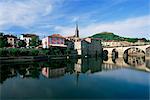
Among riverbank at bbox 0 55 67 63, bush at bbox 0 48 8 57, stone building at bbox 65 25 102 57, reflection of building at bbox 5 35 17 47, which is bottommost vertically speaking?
riverbank at bbox 0 55 67 63

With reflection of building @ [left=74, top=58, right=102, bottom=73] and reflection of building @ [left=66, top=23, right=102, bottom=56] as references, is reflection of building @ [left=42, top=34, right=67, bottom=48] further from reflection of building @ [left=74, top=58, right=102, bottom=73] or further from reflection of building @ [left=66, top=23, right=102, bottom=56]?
reflection of building @ [left=74, top=58, right=102, bottom=73]

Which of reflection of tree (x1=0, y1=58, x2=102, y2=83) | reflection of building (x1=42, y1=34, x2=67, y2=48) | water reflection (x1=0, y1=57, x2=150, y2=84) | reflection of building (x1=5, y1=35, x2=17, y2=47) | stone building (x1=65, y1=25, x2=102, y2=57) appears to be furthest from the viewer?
reflection of building (x1=5, y1=35, x2=17, y2=47)

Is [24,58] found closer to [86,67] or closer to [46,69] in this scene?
[46,69]

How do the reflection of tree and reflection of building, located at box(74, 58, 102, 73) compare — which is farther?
reflection of building, located at box(74, 58, 102, 73)

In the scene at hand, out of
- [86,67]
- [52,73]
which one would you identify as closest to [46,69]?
[52,73]

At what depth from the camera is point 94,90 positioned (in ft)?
56.6

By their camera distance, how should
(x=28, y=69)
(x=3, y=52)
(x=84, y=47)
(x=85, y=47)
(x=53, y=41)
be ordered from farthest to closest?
(x=85, y=47) → (x=84, y=47) → (x=53, y=41) → (x=3, y=52) → (x=28, y=69)

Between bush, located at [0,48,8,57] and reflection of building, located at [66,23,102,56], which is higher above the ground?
reflection of building, located at [66,23,102,56]

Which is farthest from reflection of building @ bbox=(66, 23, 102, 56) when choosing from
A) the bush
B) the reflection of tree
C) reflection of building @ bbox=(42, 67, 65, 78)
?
reflection of building @ bbox=(42, 67, 65, 78)

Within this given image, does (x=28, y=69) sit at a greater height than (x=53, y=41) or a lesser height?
lesser

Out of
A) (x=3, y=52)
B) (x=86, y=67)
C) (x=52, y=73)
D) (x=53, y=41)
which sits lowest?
(x=52, y=73)

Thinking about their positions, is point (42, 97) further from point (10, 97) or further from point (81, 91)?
point (81, 91)

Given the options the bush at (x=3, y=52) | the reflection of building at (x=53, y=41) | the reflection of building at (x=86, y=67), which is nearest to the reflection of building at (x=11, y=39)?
the reflection of building at (x=53, y=41)

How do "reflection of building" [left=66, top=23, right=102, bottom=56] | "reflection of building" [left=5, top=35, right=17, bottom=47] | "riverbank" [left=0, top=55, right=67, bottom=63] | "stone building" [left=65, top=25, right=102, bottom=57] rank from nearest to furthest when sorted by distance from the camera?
1. "riverbank" [left=0, top=55, right=67, bottom=63]
2. "stone building" [left=65, top=25, right=102, bottom=57]
3. "reflection of building" [left=66, top=23, right=102, bottom=56]
4. "reflection of building" [left=5, top=35, right=17, bottom=47]
